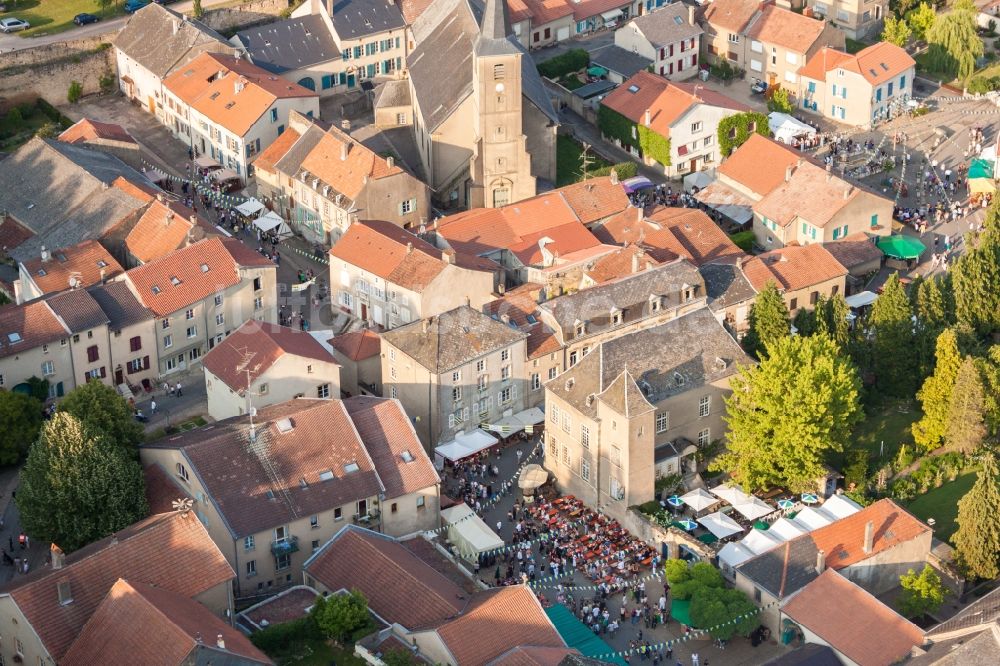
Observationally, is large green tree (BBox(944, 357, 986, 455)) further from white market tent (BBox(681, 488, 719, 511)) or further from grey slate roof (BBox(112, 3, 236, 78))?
grey slate roof (BBox(112, 3, 236, 78))

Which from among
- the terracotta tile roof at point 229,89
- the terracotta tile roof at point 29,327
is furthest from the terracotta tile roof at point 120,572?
the terracotta tile roof at point 229,89

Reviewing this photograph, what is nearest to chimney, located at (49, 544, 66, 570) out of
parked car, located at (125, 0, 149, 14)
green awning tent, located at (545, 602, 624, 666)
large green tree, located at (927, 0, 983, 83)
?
green awning tent, located at (545, 602, 624, 666)

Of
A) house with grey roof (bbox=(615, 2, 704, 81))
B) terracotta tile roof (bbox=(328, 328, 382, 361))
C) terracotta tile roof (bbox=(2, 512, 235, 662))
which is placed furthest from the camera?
house with grey roof (bbox=(615, 2, 704, 81))

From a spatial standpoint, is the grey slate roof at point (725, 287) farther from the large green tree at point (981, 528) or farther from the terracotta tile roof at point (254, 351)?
the terracotta tile roof at point (254, 351)

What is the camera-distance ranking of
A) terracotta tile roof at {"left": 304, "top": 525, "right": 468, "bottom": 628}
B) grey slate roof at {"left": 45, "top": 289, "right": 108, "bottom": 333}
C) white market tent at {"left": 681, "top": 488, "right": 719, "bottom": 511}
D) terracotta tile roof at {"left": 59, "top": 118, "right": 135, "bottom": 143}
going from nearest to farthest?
terracotta tile roof at {"left": 304, "top": 525, "right": 468, "bottom": 628} → white market tent at {"left": 681, "top": 488, "right": 719, "bottom": 511} → grey slate roof at {"left": 45, "top": 289, "right": 108, "bottom": 333} → terracotta tile roof at {"left": 59, "top": 118, "right": 135, "bottom": 143}

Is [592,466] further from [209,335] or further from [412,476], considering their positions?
[209,335]

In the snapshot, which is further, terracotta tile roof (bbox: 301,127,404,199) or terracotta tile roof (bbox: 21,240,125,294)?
terracotta tile roof (bbox: 301,127,404,199)
